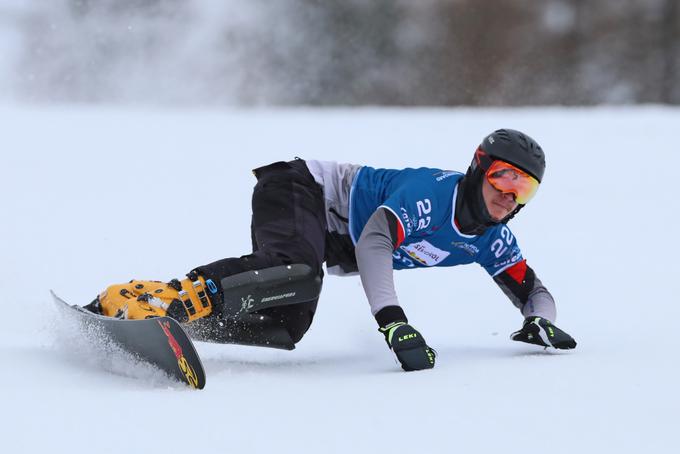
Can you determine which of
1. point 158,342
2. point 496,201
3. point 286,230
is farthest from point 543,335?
point 158,342

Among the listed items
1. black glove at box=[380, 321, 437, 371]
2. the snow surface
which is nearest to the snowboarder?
black glove at box=[380, 321, 437, 371]

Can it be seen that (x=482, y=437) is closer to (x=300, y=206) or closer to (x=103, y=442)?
(x=103, y=442)

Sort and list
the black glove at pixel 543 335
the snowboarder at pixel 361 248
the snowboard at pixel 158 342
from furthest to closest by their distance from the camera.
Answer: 1. the black glove at pixel 543 335
2. the snowboarder at pixel 361 248
3. the snowboard at pixel 158 342

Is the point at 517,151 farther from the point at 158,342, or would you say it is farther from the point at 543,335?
the point at 158,342

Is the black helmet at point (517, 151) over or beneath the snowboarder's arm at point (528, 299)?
over

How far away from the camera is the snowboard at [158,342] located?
7.79 feet

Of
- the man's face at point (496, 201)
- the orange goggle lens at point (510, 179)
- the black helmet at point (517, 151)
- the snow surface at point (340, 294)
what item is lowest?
the snow surface at point (340, 294)

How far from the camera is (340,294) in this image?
187 inches

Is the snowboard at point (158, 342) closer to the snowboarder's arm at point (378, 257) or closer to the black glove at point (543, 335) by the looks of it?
the snowboarder's arm at point (378, 257)

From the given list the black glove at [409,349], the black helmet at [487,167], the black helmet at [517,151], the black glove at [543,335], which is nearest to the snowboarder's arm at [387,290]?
the black glove at [409,349]

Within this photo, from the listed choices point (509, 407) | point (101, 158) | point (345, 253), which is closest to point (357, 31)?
point (101, 158)

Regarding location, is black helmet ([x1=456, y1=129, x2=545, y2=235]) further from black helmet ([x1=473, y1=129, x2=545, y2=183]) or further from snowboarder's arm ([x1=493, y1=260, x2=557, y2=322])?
snowboarder's arm ([x1=493, y1=260, x2=557, y2=322])

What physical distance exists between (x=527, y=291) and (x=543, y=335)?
29 centimetres

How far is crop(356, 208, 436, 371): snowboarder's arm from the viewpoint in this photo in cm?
274
